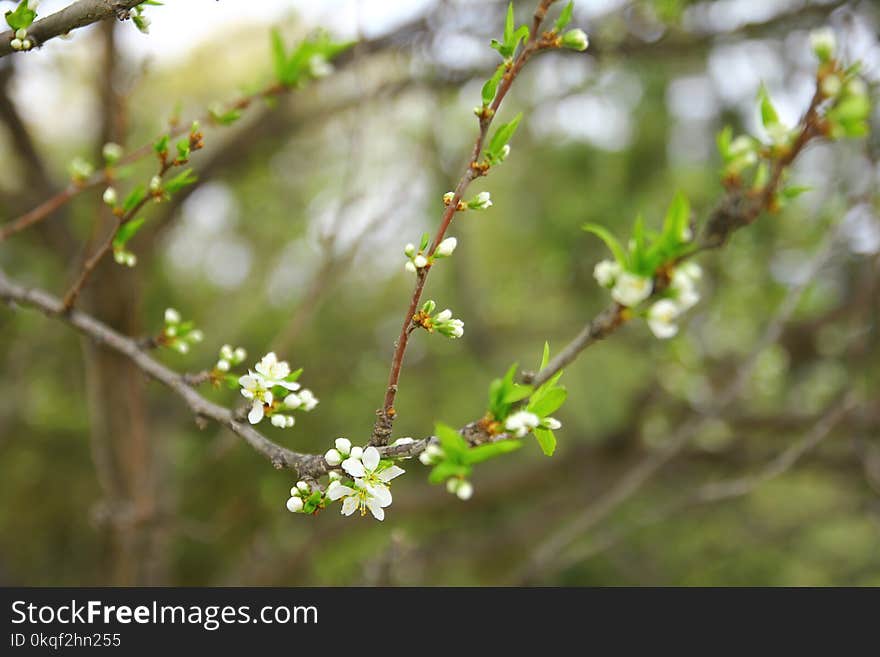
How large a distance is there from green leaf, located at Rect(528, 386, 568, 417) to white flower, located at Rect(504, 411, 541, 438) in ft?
0.15

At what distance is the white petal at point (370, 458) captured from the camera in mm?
1108

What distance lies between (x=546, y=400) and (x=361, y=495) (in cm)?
37

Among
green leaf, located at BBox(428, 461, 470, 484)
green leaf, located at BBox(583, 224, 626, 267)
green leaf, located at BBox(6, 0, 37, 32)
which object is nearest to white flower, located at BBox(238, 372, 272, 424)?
green leaf, located at BBox(428, 461, 470, 484)

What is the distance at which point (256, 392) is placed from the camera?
1283mm

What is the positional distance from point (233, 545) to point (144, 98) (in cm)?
340

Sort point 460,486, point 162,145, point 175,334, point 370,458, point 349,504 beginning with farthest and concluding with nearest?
point 175,334 < point 162,145 < point 349,504 < point 370,458 < point 460,486

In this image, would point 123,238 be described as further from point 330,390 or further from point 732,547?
point 732,547

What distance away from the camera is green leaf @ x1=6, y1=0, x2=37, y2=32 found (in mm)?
1273

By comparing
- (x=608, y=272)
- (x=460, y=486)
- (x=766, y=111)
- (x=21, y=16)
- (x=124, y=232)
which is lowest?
(x=460, y=486)

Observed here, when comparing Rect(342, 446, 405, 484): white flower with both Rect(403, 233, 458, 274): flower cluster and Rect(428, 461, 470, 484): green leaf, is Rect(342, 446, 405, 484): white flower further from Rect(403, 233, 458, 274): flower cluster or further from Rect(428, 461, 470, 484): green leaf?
Rect(403, 233, 458, 274): flower cluster

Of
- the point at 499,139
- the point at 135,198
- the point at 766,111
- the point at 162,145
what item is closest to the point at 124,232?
the point at 135,198

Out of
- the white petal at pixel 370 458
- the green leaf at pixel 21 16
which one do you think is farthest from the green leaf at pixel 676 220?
the green leaf at pixel 21 16

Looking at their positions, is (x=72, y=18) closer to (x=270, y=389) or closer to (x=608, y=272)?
(x=270, y=389)
